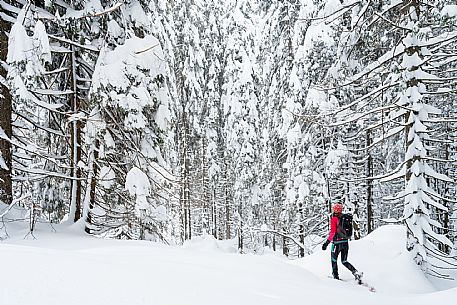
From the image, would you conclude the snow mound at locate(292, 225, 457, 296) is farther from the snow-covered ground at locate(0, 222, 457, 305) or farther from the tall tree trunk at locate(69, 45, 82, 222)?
the tall tree trunk at locate(69, 45, 82, 222)

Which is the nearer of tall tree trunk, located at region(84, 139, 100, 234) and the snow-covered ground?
the snow-covered ground

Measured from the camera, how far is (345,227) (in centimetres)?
734

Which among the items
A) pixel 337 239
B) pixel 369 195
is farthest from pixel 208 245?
pixel 369 195

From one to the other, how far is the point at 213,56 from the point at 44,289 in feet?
93.9

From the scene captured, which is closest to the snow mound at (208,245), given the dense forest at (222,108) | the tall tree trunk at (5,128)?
the dense forest at (222,108)

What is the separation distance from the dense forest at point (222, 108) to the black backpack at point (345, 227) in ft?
4.42

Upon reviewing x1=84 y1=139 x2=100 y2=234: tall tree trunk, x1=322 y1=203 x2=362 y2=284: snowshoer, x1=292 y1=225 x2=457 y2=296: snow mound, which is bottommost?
x1=292 y1=225 x2=457 y2=296: snow mound

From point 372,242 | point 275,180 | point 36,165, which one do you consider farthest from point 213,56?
point 372,242

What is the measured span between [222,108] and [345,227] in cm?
2311

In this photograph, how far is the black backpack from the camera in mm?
7277

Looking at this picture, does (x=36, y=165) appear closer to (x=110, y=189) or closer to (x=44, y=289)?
(x=110, y=189)

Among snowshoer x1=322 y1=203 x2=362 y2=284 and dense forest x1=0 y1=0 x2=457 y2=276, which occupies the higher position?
dense forest x1=0 y1=0 x2=457 y2=276

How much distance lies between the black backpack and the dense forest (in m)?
1.35

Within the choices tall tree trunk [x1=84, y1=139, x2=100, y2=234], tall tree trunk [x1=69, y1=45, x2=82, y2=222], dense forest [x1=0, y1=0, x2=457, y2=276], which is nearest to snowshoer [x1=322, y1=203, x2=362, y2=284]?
dense forest [x1=0, y1=0, x2=457, y2=276]
